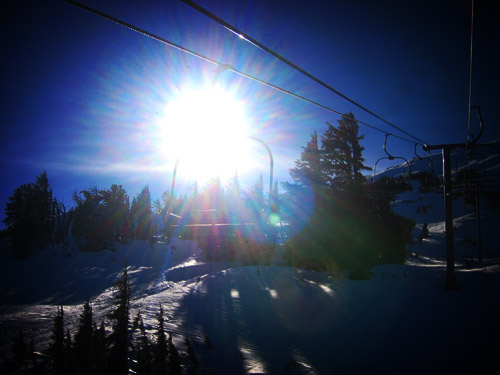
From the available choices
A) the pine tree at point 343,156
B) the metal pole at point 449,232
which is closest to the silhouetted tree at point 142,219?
the pine tree at point 343,156

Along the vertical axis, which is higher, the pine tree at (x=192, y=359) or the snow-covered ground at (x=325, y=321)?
the pine tree at (x=192, y=359)

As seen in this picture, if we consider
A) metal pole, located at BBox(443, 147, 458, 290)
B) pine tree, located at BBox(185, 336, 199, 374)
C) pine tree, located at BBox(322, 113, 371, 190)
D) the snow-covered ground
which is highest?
pine tree, located at BBox(322, 113, 371, 190)

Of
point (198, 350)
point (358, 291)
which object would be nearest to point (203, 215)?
point (358, 291)

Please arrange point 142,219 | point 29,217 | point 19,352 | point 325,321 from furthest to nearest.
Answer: point 142,219 → point 29,217 → point 325,321 → point 19,352

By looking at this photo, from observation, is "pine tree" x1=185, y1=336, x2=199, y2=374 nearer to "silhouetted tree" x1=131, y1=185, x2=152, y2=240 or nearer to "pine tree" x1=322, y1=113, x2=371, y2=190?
"pine tree" x1=322, y1=113, x2=371, y2=190

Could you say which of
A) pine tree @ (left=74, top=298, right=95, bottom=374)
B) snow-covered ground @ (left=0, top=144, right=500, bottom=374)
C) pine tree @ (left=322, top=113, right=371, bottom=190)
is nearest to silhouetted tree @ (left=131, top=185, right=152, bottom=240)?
snow-covered ground @ (left=0, top=144, right=500, bottom=374)

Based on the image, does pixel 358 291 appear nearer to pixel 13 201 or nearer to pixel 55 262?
pixel 55 262

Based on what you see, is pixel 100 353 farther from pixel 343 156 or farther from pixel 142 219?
pixel 142 219

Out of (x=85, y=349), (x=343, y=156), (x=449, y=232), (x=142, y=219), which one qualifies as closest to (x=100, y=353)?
(x=85, y=349)

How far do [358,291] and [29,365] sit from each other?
9.33 meters

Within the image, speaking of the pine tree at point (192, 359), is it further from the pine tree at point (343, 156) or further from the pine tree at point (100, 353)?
the pine tree at point (343, 156)

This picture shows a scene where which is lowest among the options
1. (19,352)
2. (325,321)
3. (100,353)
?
(325,321)

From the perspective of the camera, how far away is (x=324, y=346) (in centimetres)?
517

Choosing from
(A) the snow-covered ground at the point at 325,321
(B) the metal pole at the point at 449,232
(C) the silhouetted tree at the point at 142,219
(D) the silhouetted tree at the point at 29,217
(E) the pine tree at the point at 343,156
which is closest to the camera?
(A) the snow-covered ground at the point at 325,321
